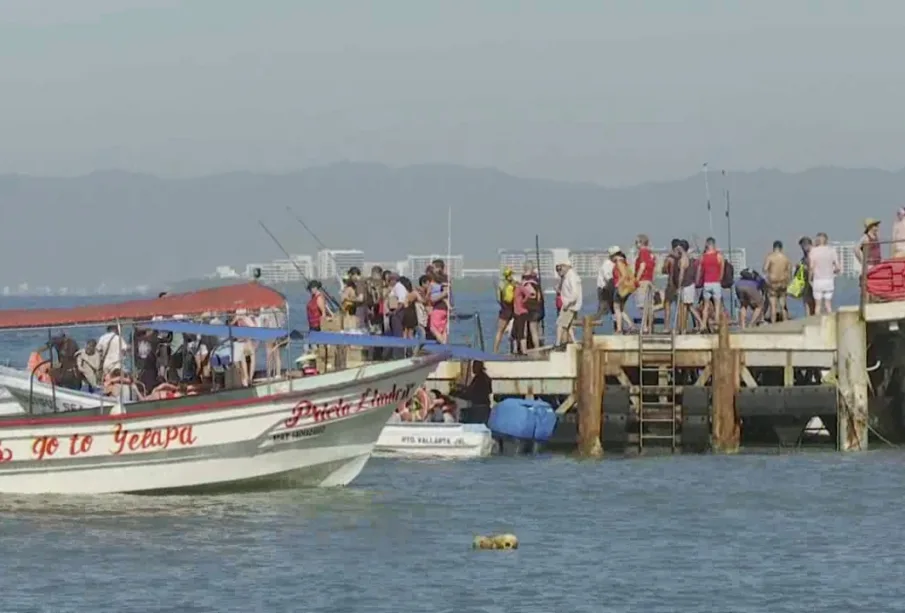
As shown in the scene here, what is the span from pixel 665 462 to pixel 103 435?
10.1 metres

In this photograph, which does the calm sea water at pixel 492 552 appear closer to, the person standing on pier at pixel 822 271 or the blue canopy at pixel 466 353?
the blue canopy at pixel 466 353

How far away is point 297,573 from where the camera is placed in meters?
→ 24.0

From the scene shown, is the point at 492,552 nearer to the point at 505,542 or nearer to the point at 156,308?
the point at 505,542

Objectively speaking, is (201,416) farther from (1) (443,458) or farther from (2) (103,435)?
(1) (443,458)

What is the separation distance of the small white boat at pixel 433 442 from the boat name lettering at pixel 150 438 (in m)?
6.82

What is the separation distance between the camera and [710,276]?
120 feet

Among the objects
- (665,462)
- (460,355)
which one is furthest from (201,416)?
(665,462)

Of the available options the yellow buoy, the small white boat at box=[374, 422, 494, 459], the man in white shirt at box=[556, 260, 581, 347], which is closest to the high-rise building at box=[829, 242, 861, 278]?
the man in white shirt at box=[556, 260, 581, 347]

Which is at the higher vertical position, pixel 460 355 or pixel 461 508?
pixel 460 355

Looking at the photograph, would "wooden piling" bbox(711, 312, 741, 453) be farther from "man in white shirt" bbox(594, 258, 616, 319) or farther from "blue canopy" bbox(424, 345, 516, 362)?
"blue canopy" bbox(424, 345, 516, 362)

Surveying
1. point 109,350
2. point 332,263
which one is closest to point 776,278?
point 109,350

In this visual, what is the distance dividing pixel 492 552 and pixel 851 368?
10413mm

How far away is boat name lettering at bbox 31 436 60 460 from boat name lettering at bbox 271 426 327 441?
299cm

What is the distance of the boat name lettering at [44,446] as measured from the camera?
28141 mm
